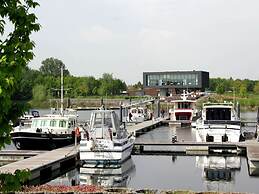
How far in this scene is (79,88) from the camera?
540ft

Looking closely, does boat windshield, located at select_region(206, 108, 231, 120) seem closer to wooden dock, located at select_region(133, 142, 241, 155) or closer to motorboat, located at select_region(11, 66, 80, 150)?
wooden dock, located at select_region(133, 142, 241, 155)

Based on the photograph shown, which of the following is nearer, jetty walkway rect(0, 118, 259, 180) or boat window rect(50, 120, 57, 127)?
jetty walkway rect(0, 118, 259, 180)

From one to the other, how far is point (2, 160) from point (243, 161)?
54.4 feet

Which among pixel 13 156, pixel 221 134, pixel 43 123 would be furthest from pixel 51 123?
pixel 221 134

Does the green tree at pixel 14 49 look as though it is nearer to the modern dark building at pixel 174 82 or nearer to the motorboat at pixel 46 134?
the motorboat at pixel 46 134

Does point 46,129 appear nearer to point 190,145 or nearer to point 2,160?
point 2,160

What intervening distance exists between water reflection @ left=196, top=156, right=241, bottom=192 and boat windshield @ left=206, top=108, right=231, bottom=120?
9784mm

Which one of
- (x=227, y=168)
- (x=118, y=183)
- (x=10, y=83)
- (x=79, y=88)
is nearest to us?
(x=10, y=83)

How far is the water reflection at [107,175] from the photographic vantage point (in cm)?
2733

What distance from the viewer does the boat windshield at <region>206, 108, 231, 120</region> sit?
45.0m

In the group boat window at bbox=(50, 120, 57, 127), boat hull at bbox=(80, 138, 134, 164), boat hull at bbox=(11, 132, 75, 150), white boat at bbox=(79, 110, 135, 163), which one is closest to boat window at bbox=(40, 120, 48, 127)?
boat window at bbox=(50, 120, 57, 127)

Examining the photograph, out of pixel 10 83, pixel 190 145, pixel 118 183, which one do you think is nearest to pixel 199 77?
pixel 190 145

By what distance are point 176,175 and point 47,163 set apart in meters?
7.82

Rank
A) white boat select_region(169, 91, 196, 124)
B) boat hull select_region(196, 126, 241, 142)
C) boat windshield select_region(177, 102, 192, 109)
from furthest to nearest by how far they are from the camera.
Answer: boat windshield select_region(177, 102, 192, 109), white boat select_region(169, 91, 196, 124), boat hull select_region(196, 126, 241, 142)
